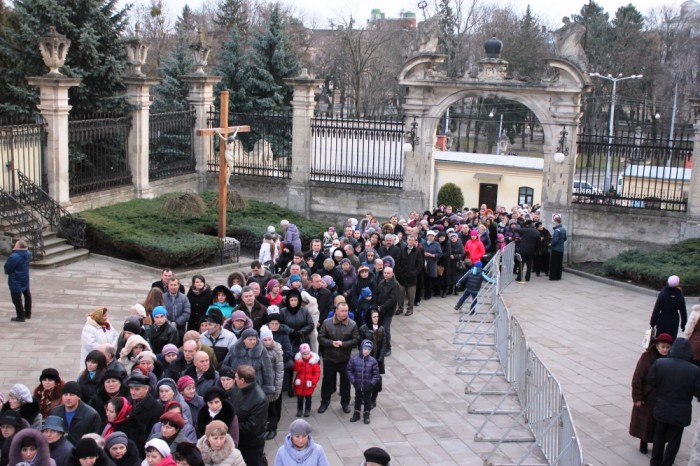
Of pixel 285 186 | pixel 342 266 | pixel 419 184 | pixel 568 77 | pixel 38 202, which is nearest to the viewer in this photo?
pixel 342 266

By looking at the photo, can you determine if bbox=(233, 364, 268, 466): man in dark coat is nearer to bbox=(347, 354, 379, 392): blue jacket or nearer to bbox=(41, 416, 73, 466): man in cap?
bbox=(41, 416, 73, 466): man in cap

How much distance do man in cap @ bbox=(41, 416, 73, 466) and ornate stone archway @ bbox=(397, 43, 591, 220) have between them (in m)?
15.7

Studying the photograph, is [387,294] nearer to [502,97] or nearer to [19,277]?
[19,277]

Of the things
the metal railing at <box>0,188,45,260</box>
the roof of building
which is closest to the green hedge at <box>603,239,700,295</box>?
the metal railing at <box>0,188,45,260</box>

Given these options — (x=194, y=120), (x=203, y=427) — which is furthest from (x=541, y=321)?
(x=194, y=120)

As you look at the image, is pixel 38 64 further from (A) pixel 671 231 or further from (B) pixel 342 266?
(A) pixel 671 231

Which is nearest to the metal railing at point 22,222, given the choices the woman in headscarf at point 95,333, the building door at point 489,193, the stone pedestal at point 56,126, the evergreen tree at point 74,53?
the stone pedestal at point 56,126

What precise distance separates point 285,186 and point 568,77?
7.94 meters

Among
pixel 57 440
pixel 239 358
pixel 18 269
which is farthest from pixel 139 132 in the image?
pixel 57 440

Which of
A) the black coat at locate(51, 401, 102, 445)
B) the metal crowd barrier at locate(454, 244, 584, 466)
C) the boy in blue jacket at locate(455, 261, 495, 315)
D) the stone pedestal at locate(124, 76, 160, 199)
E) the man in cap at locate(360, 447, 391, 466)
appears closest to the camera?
the man in cap at locate(360, 447, 391, 466)

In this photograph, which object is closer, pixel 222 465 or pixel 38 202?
pixel 222 465

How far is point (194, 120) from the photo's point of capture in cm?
2512

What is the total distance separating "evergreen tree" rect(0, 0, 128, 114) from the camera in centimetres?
2255

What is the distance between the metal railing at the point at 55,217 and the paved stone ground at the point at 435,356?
2.06ft
